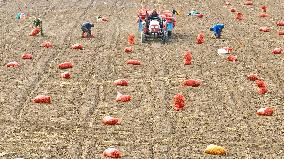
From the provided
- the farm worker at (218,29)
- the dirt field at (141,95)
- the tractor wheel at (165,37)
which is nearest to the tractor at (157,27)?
the tractor wheel at (165,37)

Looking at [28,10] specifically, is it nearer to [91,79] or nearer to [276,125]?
[91,79]

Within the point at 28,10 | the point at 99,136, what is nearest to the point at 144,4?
the point at 28,10

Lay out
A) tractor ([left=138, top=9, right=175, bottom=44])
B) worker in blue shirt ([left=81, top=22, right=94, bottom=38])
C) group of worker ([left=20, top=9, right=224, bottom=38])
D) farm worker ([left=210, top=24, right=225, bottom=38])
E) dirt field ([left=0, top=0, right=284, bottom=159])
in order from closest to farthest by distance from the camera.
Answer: dirt field ([left=0, top=0, right=284, bottom=159]), tractor ([left=138, top=9, right=175, bottom=44]), group of worker ([left=20, top=9, right=224, bottom=38]), farm worker ([left=210, top=24, right=225, bottom=38]), worker in blue shirt ([left=81, top=22, right=94, bottom=38])

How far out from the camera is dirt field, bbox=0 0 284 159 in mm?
11070

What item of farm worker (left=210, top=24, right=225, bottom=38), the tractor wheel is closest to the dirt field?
farm worker (left=210, top=24, right=225, bottom=38)

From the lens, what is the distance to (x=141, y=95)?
14.0m

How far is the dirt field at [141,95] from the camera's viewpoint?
11.1m

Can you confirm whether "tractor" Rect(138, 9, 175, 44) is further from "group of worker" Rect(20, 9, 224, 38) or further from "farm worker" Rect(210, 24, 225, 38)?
"farm worker" Rect(210, 24, 225, 38)

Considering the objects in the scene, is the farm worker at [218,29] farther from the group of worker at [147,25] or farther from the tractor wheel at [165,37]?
the tractor wheel at [165,37]

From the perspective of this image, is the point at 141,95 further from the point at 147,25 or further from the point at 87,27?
the point at 87,27

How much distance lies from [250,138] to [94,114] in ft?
12.1

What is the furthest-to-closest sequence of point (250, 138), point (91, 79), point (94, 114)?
point (91, 79) < point (94, 114) < point (250, 138)

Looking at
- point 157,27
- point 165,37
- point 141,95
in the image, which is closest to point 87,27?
point 157,27

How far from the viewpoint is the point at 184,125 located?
12000mm
